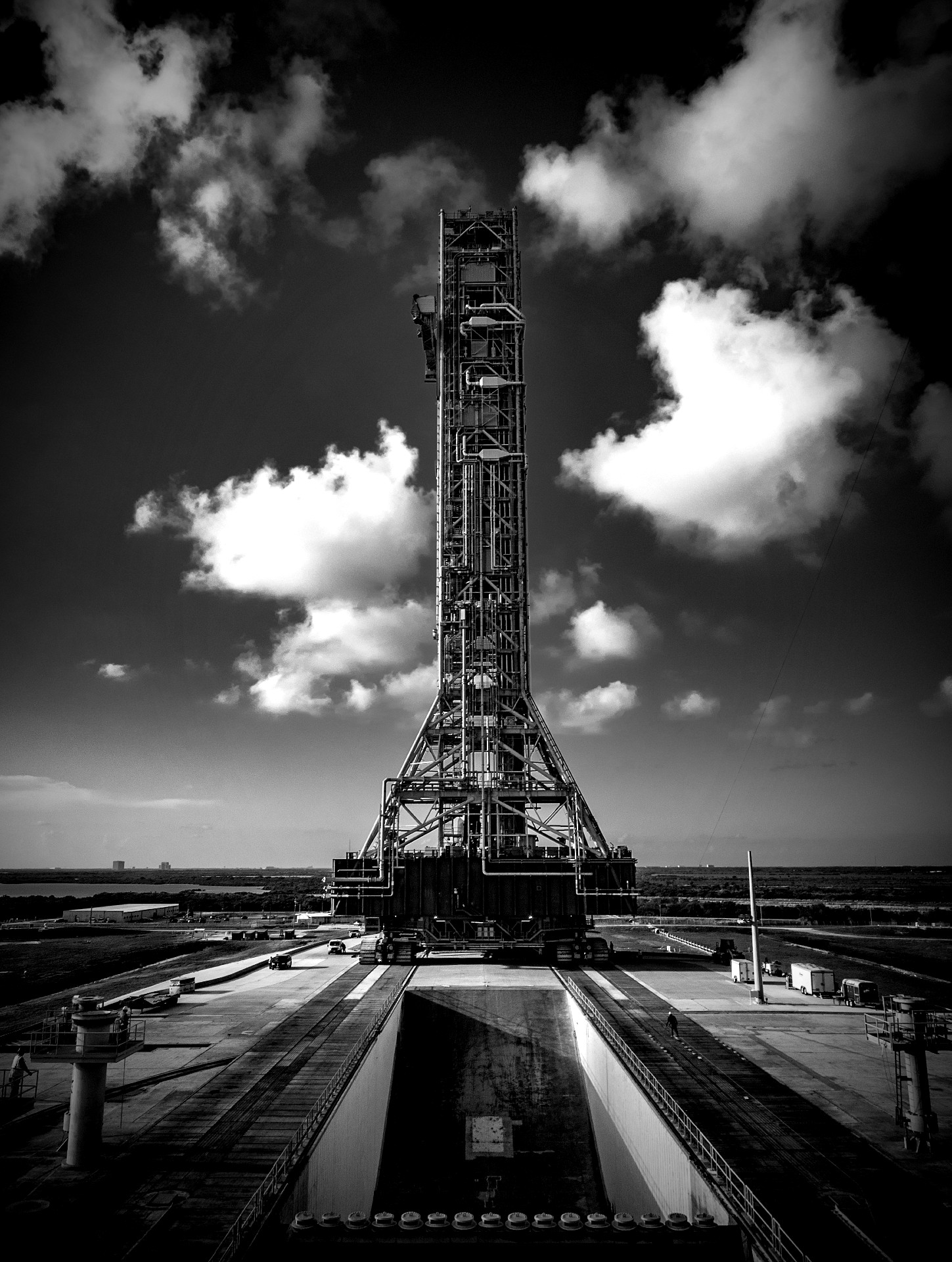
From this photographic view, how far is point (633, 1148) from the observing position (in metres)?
21.7

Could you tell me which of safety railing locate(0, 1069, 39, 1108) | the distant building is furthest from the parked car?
the distant building

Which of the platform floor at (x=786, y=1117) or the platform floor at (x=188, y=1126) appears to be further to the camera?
the platform floor at (x=786, y=1117)

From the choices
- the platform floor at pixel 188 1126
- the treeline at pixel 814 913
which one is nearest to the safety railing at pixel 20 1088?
the platform floor at pixel 188 1126

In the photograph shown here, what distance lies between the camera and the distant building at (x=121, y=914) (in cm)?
7988

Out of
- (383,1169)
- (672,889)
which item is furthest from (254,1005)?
(672,889)

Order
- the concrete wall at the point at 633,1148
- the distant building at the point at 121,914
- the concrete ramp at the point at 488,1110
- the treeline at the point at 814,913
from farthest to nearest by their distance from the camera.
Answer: the treeline at the point at 814,913, the distant building at the point at 121,914, the concrete ramp at the point at 488,1110, the concrete wall at the point at 633,1148

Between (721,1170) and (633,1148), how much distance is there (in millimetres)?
6995

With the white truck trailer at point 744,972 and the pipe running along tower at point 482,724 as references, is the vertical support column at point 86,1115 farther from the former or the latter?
the white truck trailer at point 744,972

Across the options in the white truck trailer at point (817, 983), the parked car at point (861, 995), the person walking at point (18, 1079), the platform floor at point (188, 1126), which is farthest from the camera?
the white truck trailer at point (817, 983)

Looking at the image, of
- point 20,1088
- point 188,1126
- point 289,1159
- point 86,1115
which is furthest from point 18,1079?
point 289,1159

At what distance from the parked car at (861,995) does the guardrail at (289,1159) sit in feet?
64.4

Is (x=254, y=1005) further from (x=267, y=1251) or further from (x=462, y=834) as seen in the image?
(x=267, y=1251)

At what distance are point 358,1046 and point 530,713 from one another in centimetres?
2201

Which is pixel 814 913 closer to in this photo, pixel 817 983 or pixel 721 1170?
pixel 817 983
